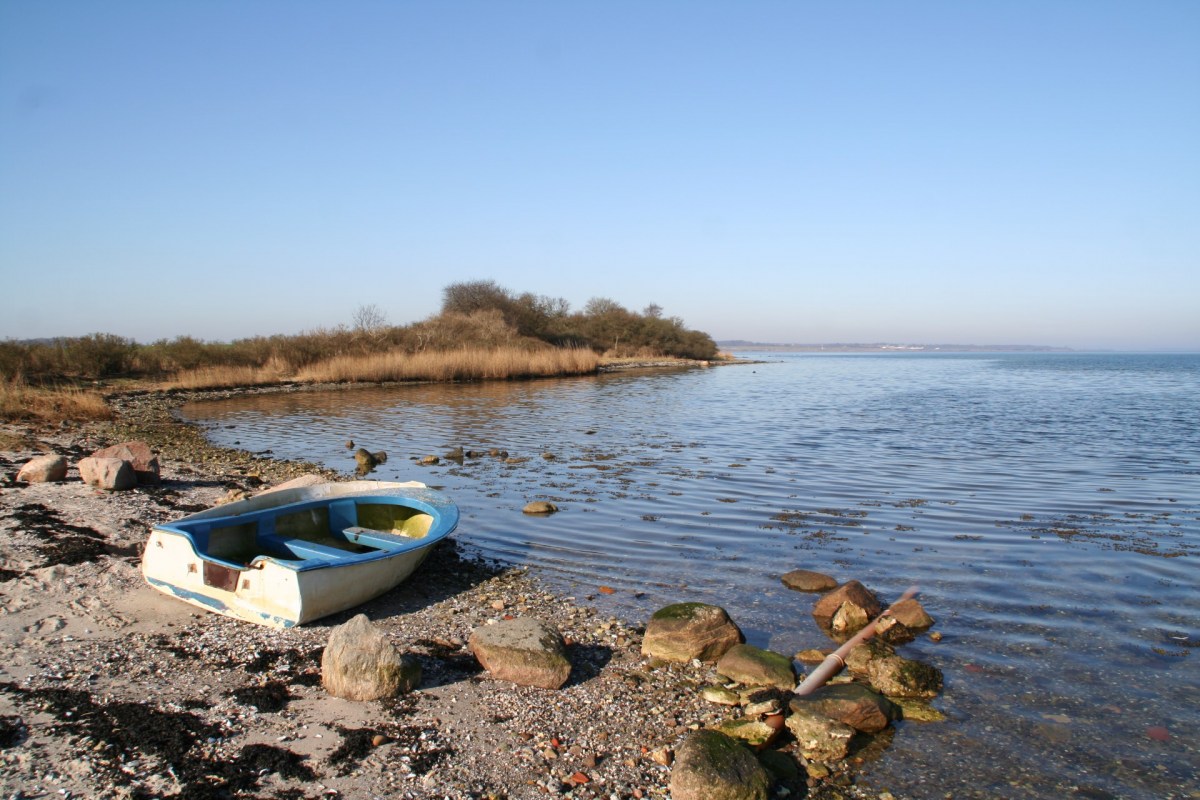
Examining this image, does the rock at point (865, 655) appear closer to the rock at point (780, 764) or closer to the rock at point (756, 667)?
the rock at point (756, 667)

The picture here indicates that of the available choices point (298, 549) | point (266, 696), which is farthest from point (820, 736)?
point (298, 549)

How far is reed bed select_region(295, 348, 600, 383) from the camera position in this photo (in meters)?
39.0

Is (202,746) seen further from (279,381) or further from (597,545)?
(279,381)

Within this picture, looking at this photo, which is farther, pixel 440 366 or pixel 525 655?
pixel 440 366

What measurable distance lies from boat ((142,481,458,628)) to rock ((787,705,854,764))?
156 inches

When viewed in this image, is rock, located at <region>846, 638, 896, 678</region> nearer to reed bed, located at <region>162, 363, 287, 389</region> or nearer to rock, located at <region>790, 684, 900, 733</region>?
rock, located at <region>790, 684, 900, 733</region>

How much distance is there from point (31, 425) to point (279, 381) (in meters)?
18.1

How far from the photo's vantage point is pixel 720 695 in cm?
536

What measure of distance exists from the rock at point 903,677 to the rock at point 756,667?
606 mm

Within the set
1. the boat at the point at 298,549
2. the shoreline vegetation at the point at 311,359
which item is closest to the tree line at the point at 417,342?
the shoreline vegetation at the point at 311,359

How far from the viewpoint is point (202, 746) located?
14.5 feet

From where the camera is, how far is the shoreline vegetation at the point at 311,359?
27359 millimetres

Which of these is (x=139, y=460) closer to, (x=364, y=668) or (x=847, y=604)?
(x=364, y=668)

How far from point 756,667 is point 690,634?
0.63 m
